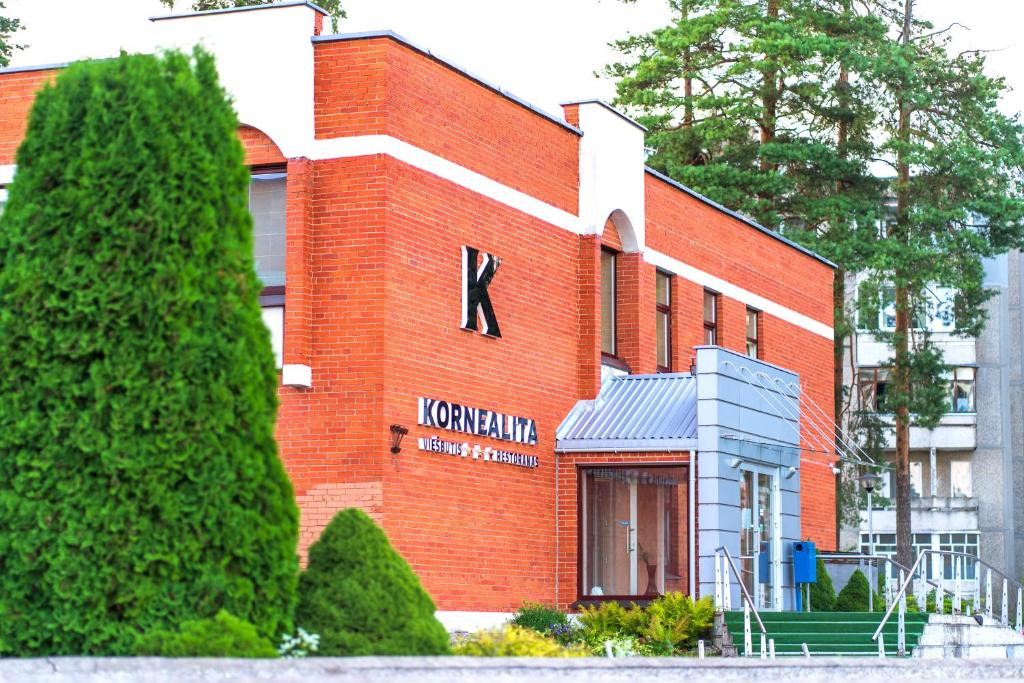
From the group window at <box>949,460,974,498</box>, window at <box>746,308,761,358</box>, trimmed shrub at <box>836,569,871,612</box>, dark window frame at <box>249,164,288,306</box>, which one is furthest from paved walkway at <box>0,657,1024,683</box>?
window at <box>949,460,974,498</box>

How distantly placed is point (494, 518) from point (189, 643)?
35.8 ft

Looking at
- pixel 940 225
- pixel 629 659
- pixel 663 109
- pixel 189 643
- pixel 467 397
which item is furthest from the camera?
A: pixel 663 109

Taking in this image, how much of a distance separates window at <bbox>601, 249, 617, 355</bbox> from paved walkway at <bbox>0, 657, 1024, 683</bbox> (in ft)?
37.1

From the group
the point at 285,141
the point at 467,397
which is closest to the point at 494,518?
the point at 467,397

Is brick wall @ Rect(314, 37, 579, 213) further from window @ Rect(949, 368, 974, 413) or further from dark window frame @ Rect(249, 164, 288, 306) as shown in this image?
window @ Rect(949, 368, 974, 413)

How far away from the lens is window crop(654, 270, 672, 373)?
97.6ft

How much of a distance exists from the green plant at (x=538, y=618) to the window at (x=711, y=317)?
9317mm

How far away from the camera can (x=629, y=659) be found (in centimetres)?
1506

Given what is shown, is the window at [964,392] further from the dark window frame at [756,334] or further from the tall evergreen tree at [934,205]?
the dark window frame at [756,334]

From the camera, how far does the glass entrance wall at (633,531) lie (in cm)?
2486

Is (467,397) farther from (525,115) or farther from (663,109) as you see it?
(663,109)

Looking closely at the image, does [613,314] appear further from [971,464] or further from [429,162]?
[971,464]

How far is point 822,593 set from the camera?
3044 centimetres

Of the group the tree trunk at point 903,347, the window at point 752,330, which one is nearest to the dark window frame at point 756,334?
the window at point 752,330
